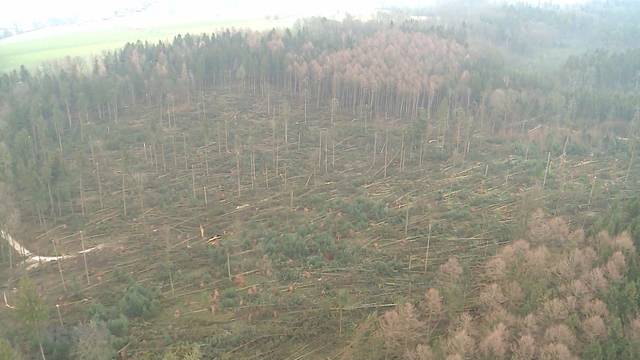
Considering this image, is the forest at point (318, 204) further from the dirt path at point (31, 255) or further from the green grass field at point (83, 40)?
the green grass field at point (83, 40)

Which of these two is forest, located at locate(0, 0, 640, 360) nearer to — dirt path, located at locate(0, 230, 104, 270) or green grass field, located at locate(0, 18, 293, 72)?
dirt path, located at locate(0, 230, 104, 270)

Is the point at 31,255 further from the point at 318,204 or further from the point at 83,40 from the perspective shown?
the point at 83,40

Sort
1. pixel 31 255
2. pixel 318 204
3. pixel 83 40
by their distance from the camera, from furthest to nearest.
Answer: pixel 83 40 < pixel 318 204 < pixel 31 255

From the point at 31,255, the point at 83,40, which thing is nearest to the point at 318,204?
the point at 31,255

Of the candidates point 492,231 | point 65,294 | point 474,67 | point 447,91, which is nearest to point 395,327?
point 492,231

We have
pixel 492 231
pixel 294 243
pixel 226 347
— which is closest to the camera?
pixel 226 347

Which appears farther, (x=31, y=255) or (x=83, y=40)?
(x=83, y=40)

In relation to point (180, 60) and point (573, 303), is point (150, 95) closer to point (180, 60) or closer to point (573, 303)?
point (180, 60)
